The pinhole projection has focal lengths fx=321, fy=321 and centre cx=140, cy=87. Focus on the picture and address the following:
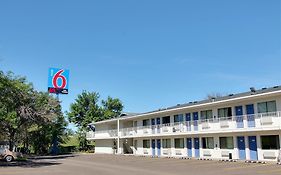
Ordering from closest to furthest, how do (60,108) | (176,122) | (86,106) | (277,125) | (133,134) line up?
(277,125) → (176,122) → (133,134) → (60,108) → (86,106)

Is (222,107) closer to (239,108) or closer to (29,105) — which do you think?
(239,108)

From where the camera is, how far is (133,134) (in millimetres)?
45438

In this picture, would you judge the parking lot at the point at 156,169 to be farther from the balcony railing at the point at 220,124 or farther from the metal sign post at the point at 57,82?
the metal sign post at the point at 57,82

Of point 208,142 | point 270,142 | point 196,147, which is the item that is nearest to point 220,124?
point 208,142

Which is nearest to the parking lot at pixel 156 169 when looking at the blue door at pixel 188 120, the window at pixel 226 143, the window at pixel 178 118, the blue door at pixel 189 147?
the window at pixel 226 143

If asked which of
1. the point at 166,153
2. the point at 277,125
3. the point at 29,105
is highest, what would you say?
the point at 29,105

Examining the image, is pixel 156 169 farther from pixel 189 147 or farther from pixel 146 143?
pixel 146 143

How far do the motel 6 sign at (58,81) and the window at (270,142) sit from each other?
4039 cm

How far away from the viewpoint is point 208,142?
33781 millimetres

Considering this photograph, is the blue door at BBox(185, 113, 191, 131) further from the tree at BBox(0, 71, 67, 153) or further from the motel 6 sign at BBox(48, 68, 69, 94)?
the motel 6 sign at BBox(48, 68, 69, 94)

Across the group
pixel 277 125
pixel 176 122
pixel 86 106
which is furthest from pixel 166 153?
pixel 86 106

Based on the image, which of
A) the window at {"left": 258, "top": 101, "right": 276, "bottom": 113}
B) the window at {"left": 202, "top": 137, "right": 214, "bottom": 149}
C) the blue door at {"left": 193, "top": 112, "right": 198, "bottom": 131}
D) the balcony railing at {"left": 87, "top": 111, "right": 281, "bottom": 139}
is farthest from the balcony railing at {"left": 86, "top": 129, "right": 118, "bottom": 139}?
the window at {"left": 258, "top": 101, "right": 276, "bottom": 113}

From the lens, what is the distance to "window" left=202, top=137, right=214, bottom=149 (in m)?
33.3

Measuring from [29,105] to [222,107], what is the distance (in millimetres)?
22535
